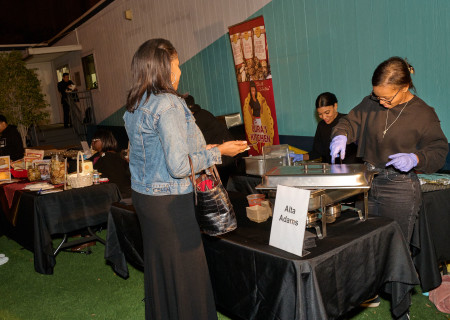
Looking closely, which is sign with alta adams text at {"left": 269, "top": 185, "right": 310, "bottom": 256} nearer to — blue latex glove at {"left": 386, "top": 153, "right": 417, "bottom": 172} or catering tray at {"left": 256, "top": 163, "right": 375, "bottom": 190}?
catering tray at {"left": 256, "top": 163, "right": 375, "bottom": 190}

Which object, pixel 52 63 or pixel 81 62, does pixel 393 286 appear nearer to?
pixel 81 62

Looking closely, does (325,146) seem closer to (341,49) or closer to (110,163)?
(341,49)

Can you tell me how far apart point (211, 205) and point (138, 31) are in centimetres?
726

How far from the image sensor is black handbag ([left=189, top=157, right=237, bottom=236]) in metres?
1.71

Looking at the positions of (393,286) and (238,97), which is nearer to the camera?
(393,286)

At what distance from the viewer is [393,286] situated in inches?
76.5

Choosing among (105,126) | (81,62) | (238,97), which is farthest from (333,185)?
(81,62)

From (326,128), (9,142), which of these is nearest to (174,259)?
(326,128)

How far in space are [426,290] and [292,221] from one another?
1.38m

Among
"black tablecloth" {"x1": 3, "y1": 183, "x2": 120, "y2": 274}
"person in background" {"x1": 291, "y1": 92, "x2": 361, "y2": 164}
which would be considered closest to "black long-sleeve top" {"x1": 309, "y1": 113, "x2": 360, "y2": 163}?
"person in background" {"x1": 291, "y1": 92, "x2": 361, "y2": 164}

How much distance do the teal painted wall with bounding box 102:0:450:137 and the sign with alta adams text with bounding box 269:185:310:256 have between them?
240 cm

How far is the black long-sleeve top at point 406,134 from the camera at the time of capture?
2039 millimetres

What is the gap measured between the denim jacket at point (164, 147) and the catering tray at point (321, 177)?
0.28 m

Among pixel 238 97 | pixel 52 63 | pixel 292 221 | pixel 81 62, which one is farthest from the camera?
pixel 52 63
